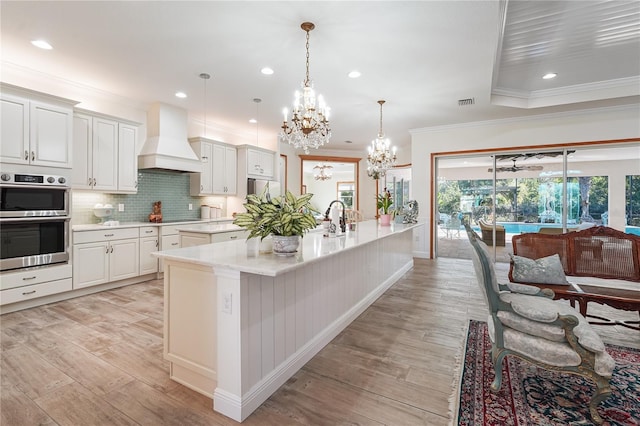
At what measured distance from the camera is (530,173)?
6047mm

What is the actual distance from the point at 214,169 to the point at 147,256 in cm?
211

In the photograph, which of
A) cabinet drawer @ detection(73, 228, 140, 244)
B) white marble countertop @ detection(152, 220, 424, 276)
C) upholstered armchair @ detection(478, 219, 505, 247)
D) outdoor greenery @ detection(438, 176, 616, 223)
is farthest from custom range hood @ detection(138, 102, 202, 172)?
upholstered armchair @ detection(478, 219, 505, 247)

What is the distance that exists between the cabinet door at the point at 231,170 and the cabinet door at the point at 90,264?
2.62 metres

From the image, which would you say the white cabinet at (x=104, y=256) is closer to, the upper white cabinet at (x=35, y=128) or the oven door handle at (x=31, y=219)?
the oven door handle at (x=31, y=219)

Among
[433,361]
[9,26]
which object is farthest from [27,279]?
[433,361]

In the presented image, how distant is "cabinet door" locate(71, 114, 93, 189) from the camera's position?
403 centimetres

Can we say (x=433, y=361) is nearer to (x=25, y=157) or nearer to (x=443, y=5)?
(x=443, y=5)

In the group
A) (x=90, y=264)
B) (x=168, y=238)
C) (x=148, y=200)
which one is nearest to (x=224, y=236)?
(x=168, y=238)

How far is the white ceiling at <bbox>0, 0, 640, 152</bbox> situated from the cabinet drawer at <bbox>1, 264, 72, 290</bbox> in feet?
8.22

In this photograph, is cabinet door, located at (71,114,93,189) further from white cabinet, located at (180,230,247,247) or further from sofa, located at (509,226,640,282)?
sofa, located at (509,226,640,282)

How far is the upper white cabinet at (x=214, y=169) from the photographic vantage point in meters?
5.77

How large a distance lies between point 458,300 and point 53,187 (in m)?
5.14

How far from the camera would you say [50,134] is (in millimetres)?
3621

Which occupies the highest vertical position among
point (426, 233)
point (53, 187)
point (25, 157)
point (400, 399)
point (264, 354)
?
point (25, 157)
